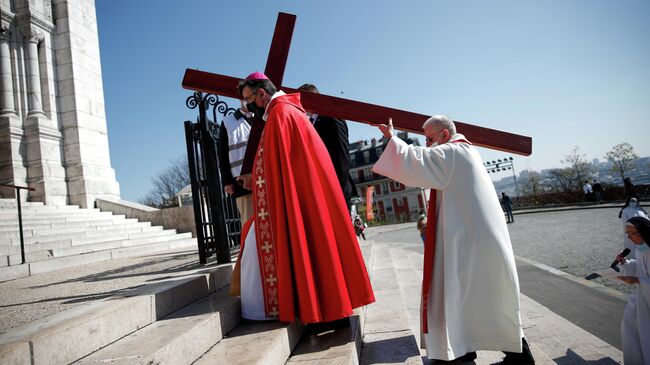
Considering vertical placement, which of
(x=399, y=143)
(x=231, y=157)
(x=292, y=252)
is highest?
(x=231, y=157)

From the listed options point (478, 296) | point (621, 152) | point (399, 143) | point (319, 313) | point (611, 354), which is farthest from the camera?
point (621, 152)

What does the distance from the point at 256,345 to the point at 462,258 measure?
Answer: 1418 millimetres

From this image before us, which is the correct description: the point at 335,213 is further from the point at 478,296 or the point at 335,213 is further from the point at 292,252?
the point at 478,296

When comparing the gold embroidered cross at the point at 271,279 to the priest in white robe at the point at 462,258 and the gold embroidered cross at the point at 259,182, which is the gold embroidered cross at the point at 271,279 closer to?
the gold embroidered cross at the point at 259,182

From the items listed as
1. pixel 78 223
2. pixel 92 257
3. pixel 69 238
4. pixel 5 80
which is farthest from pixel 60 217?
pixel 5 80

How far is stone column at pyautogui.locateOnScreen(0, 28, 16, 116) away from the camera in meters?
9.49

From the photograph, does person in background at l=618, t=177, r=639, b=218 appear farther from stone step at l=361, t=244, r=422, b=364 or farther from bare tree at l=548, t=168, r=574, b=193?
bare tree at l=548, t=168, r=574, b=193

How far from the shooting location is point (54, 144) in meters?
9.99

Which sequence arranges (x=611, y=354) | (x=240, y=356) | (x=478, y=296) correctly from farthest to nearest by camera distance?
(x=611, y=354)
(x=478, y=296)
(x=240, y=356)

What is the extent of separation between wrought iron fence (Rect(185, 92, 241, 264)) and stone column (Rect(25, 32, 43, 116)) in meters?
8.28

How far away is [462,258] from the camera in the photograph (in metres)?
2.44

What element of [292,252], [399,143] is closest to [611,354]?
[399,143]

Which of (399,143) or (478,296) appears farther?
(399,143)

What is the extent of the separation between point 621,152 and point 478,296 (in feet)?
182
